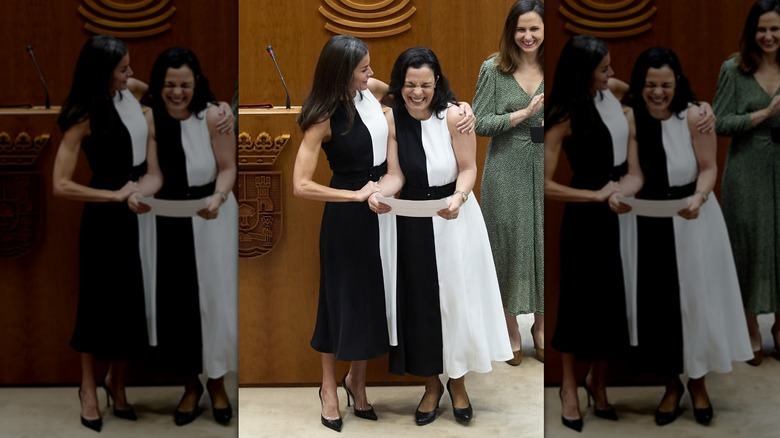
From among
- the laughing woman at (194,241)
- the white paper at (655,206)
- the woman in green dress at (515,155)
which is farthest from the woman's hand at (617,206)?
the woman in green dress at (515,155)

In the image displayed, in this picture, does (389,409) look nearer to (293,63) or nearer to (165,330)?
(293,63)

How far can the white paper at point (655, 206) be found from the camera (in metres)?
1.56

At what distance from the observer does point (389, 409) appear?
482 cm

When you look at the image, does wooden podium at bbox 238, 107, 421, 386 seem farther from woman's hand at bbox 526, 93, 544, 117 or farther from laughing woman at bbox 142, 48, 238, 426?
laughing woman at bbox 142, 48, 238, 426

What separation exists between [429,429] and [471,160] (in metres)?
1.22

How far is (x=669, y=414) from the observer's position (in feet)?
5.36

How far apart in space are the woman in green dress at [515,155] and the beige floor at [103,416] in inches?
143

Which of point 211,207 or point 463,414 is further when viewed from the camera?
point 463,414

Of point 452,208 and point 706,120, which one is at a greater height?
point 706,120

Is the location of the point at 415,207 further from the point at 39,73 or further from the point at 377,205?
the point at 39,73

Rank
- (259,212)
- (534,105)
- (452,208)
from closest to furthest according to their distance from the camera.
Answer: (452,208), (259,212), (534,105)

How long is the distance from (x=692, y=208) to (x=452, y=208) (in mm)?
2961

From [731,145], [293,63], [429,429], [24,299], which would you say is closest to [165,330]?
[24,299]

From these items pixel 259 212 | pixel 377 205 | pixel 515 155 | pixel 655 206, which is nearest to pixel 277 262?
pixel 259 212
